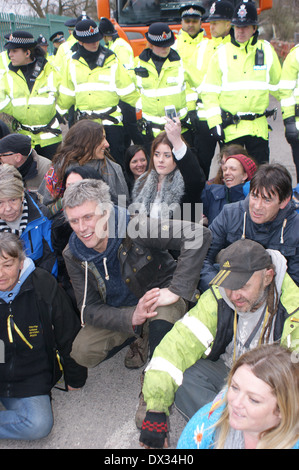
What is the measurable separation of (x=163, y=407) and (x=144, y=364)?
115cm

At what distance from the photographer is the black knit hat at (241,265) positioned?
2217 mm

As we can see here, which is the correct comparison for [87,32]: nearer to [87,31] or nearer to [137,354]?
[87,31]

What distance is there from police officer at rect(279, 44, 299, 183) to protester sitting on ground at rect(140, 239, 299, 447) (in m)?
2.85

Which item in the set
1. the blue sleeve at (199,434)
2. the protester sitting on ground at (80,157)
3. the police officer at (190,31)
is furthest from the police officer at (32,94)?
the blue sleeve at (199,434)

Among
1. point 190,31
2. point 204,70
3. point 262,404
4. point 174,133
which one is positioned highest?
point 190,31

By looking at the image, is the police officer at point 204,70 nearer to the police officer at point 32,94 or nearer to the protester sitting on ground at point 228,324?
the police officer at point 32,94

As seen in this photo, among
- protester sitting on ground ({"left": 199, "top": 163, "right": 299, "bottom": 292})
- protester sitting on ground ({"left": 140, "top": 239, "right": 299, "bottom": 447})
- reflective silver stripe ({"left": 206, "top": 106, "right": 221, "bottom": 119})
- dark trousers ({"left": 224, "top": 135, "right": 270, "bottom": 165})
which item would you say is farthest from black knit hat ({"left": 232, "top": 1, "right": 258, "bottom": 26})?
protester sitting on ground ({"left": 140, "top": 239, "right": 299, "bottom": 447})

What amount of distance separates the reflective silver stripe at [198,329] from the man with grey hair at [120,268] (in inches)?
13.9

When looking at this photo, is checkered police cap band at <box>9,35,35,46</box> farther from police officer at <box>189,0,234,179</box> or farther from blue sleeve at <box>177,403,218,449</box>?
blue sleeve at <box>177,403,218,449</box>

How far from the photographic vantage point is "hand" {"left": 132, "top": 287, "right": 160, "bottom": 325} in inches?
103

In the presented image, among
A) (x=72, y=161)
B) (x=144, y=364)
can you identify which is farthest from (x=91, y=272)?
(x=72, y=161)

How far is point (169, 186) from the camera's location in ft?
12.2

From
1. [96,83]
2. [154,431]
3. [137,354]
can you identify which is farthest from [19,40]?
[154,431]

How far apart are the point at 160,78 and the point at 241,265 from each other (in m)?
3.53
